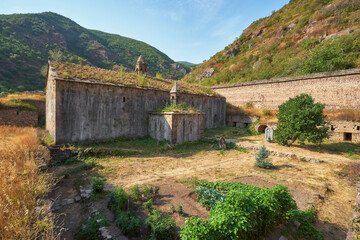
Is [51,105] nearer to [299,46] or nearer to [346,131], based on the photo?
[346,131]

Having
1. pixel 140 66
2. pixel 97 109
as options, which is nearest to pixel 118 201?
pixel 97 109

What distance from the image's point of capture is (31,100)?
20.7 meters

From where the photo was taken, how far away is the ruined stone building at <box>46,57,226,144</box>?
11.2 m

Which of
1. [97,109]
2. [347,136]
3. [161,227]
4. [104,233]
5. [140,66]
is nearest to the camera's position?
[161,227]

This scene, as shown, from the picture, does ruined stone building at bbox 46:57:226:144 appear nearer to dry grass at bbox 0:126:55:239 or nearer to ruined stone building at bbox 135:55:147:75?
dry grass at bbox 0:126:55:239

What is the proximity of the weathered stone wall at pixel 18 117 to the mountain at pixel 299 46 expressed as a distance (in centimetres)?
3694

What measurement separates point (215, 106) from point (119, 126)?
47.6 ft

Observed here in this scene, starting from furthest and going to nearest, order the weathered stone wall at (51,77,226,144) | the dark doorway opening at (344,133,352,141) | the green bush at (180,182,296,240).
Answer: the dark doorway opening at (344,133,352,141), the weathered stone wall at (51,77,226,144), the green bush at (180,182,296,240)

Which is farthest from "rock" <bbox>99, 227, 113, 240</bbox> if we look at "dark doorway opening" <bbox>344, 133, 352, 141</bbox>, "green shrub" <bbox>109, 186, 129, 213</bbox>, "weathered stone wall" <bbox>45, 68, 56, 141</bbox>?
"dark doorway opening" <bbox>344, 133, 352, 141</bbox>

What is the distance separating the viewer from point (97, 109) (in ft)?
41.9

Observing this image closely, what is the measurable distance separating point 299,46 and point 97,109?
47.9 metres

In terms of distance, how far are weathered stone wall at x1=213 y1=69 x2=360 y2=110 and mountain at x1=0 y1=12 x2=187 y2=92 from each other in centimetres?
2112

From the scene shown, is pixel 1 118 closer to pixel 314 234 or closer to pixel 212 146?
pixel 212 146

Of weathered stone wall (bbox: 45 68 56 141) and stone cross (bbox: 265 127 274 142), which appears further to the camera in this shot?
stone cross (bbox: 265 127 274 142)
